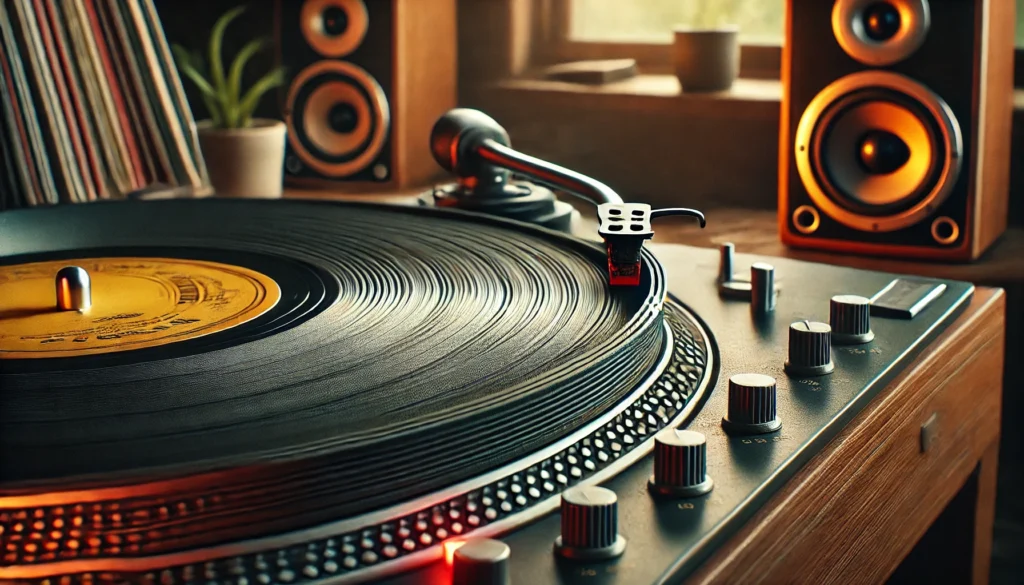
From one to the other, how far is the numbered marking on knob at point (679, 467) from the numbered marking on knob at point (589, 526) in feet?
0.22

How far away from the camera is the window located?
2.12 meters

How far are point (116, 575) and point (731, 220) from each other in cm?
148

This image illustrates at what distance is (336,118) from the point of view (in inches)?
81.8

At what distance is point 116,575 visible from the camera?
0.47m

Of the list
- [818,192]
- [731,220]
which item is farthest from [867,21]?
[731,220]

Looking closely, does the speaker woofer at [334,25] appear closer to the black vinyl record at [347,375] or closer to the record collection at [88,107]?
the record collection at [88,107]

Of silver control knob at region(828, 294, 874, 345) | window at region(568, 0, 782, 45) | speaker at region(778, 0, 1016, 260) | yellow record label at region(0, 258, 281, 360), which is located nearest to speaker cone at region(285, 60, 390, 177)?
window at region(568, 0, 782, 45)

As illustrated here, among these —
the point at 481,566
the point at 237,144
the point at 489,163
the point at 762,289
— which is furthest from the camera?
the point at 237,144

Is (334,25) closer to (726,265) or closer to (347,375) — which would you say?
(726,265)

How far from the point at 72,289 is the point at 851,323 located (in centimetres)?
54

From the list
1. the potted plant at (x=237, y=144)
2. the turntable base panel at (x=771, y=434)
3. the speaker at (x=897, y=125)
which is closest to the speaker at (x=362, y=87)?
the potted plant at (x=237, y=144)

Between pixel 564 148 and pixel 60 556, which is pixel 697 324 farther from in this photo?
pixel 564 148

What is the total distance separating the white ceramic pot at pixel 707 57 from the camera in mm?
1885

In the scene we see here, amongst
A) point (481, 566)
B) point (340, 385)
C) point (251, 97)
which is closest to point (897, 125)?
point (251, 97)
